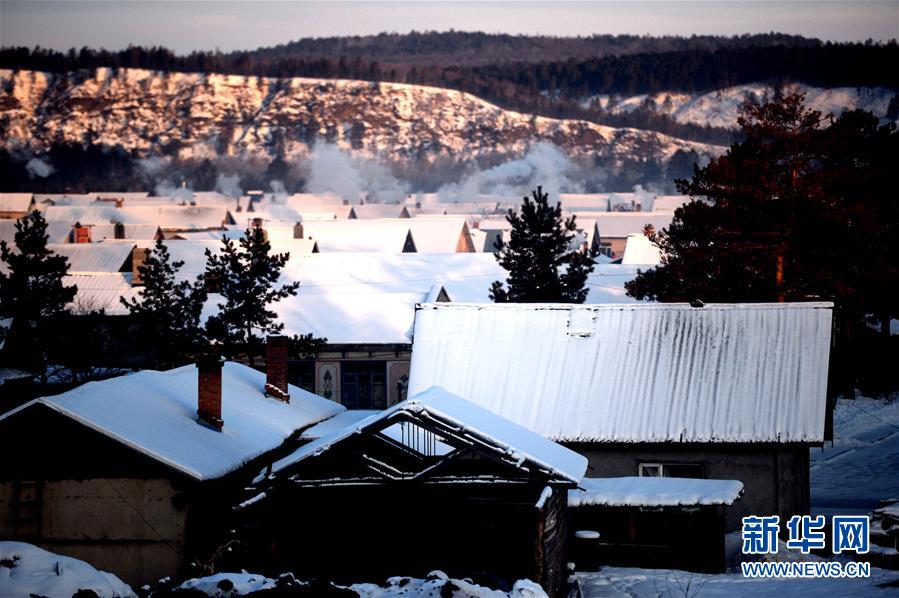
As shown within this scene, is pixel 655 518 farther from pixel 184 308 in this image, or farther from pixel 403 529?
pixel 184 308

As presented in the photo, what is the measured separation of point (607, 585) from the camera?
21531 mm

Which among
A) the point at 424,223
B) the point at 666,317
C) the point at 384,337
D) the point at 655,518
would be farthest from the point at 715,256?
the point at 424,223

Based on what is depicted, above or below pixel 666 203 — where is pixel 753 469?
above

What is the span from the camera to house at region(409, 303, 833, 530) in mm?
25453

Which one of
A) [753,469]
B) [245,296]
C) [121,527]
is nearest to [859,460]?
[753,469]

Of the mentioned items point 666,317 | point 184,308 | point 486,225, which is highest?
→ point 666,317

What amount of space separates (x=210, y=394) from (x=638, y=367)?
9739 mm

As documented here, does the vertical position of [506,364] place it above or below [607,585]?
above

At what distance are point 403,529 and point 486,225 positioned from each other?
4226 inches

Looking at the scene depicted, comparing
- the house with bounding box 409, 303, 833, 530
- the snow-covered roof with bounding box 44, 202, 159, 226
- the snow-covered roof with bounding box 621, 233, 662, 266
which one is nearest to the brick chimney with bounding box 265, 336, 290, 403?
the house with bounding box 409, 303, 833, 530

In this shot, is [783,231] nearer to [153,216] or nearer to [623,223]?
[623,223]

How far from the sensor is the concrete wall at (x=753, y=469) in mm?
25297

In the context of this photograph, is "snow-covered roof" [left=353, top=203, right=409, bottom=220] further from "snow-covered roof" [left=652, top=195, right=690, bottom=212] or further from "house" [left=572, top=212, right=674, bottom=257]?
"house" [left=572, top=212, right=674, bottom=257]

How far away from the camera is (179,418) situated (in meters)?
23.9
